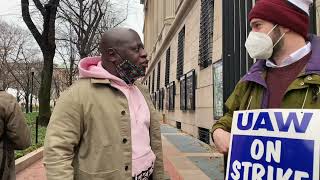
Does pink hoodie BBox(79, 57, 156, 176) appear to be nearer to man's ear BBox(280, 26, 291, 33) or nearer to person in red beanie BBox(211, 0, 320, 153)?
person in red beanie BBox(211, 0, 320, 153)

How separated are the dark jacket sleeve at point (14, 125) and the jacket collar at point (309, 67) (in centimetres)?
236

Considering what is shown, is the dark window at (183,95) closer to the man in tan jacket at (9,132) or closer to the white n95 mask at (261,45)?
the man in tan jacket at (9,132)

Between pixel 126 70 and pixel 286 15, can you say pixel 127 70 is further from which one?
pixel 286 15

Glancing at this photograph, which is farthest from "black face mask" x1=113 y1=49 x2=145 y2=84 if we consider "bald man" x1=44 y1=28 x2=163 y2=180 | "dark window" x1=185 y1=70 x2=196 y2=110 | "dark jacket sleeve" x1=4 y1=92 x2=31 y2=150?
"dark window" x1=185 y1=70 x2=196 y2=110

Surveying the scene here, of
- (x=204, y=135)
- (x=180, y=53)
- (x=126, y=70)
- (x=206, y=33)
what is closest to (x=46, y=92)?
(x=180, y=53)

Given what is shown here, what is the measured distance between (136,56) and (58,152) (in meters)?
0.76

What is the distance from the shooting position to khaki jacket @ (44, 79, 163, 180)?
2623 millimetres

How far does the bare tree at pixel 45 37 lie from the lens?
753 inches

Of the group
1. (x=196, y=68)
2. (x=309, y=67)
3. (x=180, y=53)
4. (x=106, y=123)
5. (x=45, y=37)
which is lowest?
(x=106, y=123)

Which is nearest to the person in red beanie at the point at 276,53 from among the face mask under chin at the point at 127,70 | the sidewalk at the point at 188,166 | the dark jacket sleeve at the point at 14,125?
the face mask under chin at the point at 127,70

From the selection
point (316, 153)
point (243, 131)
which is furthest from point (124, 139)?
point (316, 153)

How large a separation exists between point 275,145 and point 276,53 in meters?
0.52

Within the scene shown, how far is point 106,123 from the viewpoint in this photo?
2.71 meters

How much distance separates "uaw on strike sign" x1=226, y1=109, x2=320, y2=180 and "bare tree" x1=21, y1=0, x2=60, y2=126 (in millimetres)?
17607
